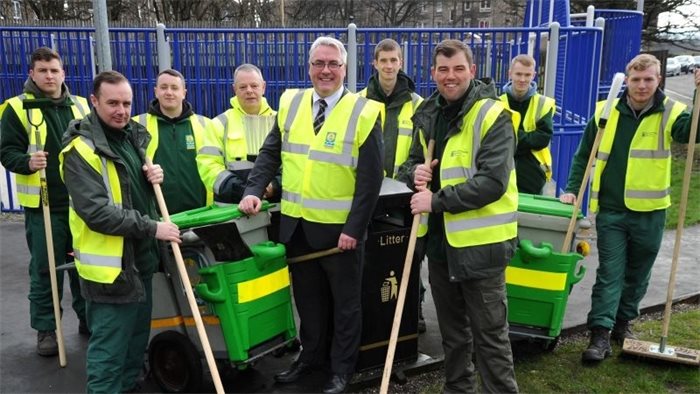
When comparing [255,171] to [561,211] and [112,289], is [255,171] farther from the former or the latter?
[561,211]

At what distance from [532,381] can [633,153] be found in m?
1.67

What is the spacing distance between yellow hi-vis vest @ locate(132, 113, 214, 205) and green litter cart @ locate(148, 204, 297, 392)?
679mm

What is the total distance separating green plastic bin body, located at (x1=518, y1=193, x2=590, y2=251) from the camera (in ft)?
13.1

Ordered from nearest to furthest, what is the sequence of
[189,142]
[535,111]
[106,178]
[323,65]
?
[106,178] → [323,65] → [189,142] → [535,111]

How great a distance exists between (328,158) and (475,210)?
919 millimetres

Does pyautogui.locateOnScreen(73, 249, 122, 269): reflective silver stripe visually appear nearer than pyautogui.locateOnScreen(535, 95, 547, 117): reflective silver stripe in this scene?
Yes

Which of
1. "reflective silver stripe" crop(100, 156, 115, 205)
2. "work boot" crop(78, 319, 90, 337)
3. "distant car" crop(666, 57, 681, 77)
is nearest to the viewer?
"reflective silver stripe" crop(100, 156, 115, 205)

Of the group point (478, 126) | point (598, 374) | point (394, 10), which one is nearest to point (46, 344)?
point (478, 126)

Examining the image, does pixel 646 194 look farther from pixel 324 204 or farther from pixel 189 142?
pixel 189 142

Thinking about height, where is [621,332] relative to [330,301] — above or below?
below

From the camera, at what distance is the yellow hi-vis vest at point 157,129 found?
4145mm

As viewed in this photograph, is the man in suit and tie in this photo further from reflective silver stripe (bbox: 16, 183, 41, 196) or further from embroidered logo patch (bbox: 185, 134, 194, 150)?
reflective silver stripe (bbox: 16, 183, 41, 196)

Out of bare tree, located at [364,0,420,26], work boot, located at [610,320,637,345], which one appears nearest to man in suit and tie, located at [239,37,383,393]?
work boot, located at [610,320,637,345]

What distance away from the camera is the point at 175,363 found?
373cm
